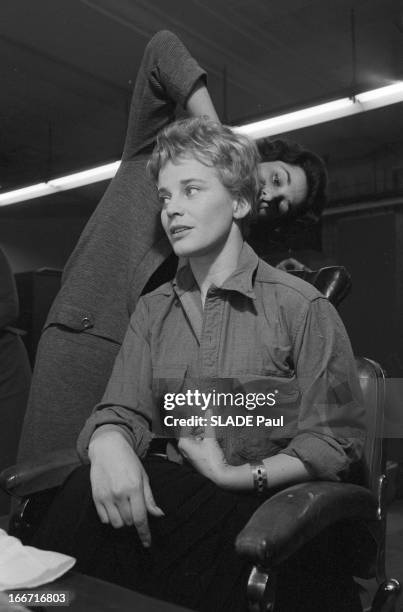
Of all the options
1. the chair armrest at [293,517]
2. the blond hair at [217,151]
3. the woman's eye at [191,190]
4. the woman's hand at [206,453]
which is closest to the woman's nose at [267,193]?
the blond hair at [217,151]

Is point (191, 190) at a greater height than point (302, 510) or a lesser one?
greater

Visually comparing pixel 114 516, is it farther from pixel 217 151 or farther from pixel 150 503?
pixel 217 151

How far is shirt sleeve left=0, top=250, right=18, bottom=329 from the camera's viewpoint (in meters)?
1.88

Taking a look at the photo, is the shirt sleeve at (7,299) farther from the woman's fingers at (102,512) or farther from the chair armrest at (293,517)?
the chair armrest at (293,517)

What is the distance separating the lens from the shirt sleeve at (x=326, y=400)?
94cm

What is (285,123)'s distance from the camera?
6.23 ft

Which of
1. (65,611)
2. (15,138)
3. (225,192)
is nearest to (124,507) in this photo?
(65,611)

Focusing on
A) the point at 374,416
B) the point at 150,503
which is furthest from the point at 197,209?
the point at 374,416

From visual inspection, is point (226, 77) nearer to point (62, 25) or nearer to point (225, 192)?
point (62, 25)

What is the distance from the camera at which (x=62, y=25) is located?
6.76ft

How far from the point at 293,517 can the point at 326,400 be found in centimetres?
27

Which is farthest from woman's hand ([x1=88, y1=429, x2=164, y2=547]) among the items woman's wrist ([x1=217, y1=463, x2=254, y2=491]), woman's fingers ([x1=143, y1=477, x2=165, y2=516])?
woman's wrist ([x1=217, y1=463, x2=254, y2=491])

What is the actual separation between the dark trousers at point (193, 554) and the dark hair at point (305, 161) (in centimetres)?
76

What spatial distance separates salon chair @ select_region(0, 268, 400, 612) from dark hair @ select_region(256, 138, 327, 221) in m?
0.18
